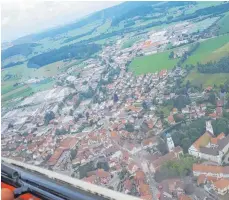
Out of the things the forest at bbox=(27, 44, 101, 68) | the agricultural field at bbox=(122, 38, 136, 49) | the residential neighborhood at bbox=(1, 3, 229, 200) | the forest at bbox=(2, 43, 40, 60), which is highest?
the forest at bbox=(2, 43, 40, 60)

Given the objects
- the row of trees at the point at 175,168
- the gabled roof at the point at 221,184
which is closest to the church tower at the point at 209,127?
the row of trees at the point at 175,168

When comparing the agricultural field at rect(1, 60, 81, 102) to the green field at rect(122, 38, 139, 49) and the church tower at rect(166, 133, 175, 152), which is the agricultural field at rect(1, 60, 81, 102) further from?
the church tower at rect(166, 133, 175, 152)

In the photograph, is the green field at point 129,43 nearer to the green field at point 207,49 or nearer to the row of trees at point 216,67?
the green field at point 207,49

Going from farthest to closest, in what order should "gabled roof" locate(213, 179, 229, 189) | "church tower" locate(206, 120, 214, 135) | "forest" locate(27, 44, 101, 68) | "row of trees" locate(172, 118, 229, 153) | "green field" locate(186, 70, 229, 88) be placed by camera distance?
"forest" locate(27, 44, 101, 68)
"green field" locate(186, 70, 229, 88)
"church tower" locate(206, 120, 214, 135)
"row of trees" locate(172, 118, 229, 153)
"gabled roof" locate(213, 179, 229, 189)

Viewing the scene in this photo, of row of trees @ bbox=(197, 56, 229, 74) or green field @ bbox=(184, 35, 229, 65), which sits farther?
green field @ bbox=(184, 35, 229, 65)

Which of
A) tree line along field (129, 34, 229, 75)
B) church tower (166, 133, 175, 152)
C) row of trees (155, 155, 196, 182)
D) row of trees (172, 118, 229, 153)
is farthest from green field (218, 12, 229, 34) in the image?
row of trees (155, 155, 196, 182)

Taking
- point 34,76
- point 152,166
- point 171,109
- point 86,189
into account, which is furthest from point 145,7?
point 86,189
